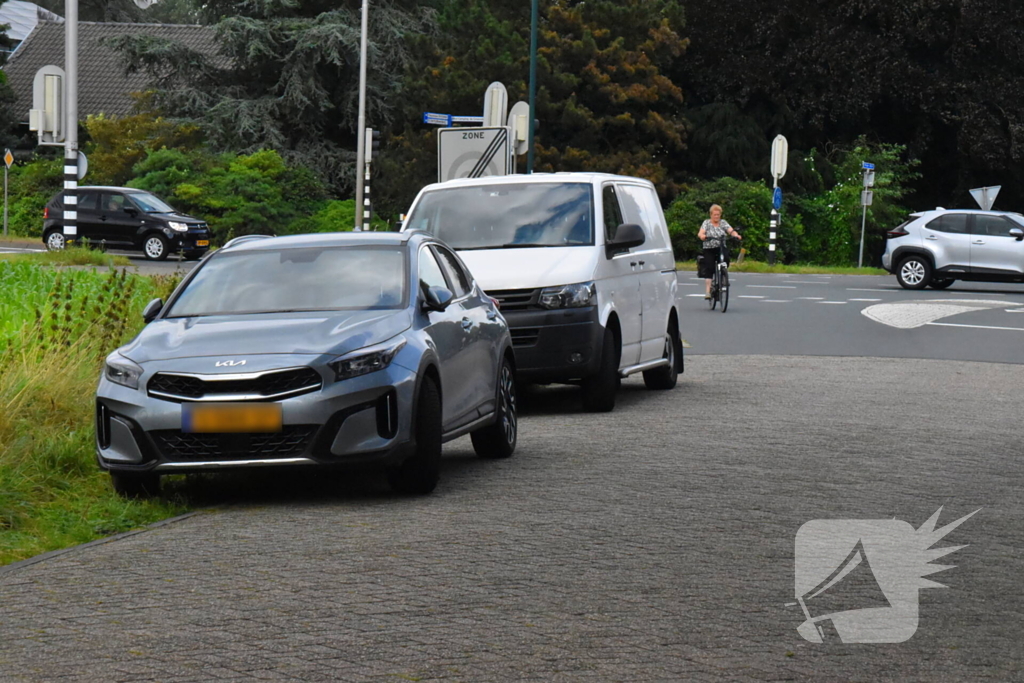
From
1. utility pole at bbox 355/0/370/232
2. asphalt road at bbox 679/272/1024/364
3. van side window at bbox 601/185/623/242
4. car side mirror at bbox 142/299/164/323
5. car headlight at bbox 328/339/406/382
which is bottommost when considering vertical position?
asphalt road at bbox 679/272/1024/364

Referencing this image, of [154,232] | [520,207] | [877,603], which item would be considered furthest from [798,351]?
[154,232]

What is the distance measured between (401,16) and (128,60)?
30.7 ft

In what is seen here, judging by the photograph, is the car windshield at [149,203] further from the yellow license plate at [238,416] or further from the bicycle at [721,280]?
the yellow license plate at [238,416]

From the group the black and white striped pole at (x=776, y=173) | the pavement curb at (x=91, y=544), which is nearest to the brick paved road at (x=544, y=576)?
the pavement curb at (x=91, y=544)

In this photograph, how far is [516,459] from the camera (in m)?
10.5

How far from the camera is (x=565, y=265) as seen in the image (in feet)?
42.9

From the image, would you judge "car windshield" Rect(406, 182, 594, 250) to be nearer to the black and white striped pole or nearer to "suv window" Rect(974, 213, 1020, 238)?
"suv window" Rect(974, 213, 1020, 238)

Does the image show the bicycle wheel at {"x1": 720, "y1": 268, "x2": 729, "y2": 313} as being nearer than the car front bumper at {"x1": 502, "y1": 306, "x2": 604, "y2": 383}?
No

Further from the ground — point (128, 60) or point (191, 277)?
point (128, 60)

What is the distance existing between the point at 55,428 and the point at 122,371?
1894 mm

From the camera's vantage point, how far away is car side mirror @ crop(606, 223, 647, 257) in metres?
13.3

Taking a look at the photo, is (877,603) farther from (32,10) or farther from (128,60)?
(32,10)

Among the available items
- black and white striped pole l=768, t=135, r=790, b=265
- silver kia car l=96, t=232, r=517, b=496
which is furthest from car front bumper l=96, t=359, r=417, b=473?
black and white striped pole l=768, t=135, r=790, b=265

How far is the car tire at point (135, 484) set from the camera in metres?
8.68
